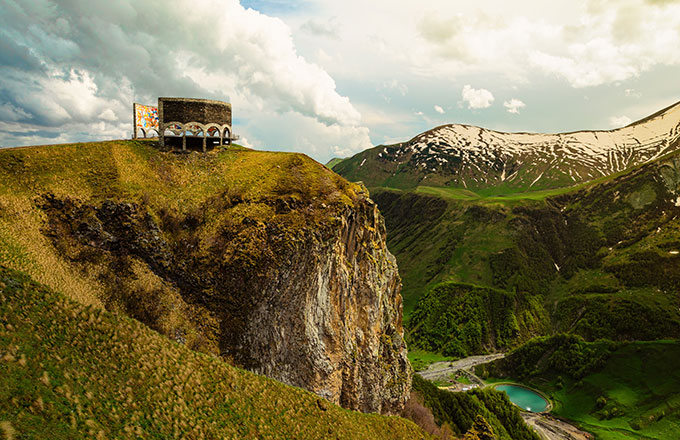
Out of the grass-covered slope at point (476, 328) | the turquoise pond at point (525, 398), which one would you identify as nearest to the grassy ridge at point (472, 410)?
the turquoise pond at point (525, 398)

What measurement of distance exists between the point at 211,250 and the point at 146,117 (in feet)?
81.9

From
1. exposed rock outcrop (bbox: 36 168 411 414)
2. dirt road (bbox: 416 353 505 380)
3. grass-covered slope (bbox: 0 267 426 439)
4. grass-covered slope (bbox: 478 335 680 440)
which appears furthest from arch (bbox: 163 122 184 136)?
grass-covered slope (bbox: 478 335 680 440)

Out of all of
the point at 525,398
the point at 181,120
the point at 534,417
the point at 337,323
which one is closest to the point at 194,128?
the point at 181,120

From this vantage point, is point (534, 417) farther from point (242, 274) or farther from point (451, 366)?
point (242, 274)

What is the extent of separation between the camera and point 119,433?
17.2m

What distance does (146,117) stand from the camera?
52.2 m

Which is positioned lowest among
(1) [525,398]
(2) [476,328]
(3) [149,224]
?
(1) [525,398]

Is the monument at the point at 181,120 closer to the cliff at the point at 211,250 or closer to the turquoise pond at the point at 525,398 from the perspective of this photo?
the cliff at the point at 211,250

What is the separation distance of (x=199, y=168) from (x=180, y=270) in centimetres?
1662

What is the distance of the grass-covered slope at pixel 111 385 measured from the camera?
15922 millimetres

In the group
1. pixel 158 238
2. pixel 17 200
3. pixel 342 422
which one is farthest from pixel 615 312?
pixel 17 200

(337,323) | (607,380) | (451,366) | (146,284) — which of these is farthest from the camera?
(451,366)

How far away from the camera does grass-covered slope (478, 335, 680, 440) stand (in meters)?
117

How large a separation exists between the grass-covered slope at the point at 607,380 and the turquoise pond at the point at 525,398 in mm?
4206
